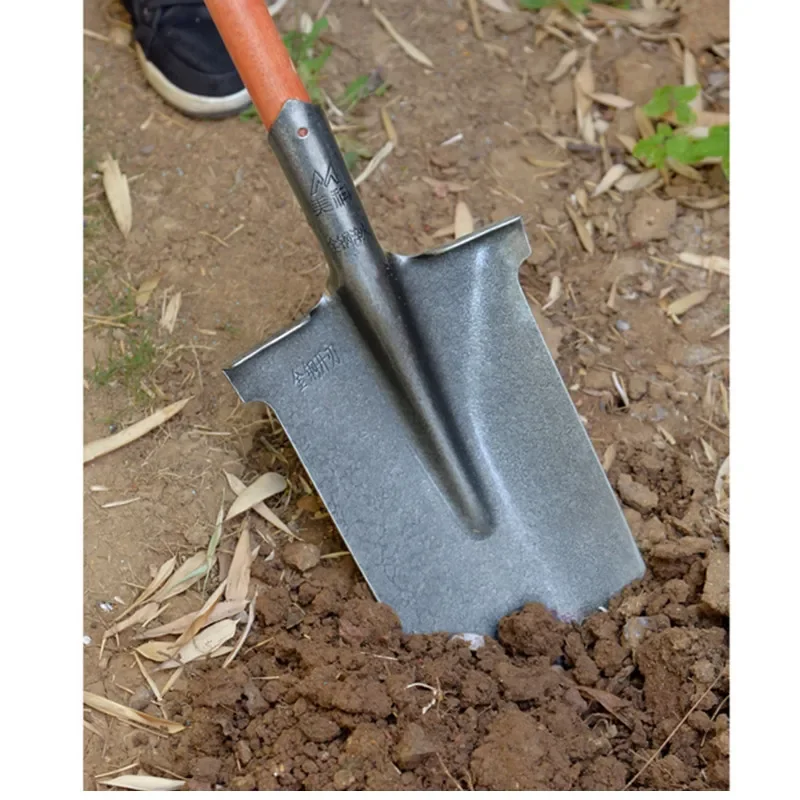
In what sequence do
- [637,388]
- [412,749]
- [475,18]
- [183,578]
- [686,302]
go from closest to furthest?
[412,749]
[183,578]
[637,388]
[686,302]
[475,18]

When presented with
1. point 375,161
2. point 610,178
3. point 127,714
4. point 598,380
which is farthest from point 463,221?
point 127,714

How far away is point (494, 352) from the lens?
6.62 feet

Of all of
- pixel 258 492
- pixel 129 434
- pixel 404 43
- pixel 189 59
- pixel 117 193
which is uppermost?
pixel 189 59

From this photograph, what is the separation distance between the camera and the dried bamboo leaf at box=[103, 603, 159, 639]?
6.34ft

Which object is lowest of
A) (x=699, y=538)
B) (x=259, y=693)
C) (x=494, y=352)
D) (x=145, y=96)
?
(x=699, y=538)

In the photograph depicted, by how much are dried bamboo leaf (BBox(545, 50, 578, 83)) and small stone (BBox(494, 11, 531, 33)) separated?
0.47 ft

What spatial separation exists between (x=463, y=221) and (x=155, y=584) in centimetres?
111

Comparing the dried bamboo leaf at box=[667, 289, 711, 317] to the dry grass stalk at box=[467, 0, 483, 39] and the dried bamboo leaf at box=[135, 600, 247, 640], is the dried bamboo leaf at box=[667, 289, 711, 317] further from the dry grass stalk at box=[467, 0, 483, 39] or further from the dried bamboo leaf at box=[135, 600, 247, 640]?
the dried bamboo leaf at box=[135, 600, 247, 640]

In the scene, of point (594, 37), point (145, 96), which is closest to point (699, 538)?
point (594, 37)

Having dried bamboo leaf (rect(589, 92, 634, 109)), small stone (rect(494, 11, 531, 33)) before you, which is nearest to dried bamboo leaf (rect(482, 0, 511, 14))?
small stone (rect(494, 11, 531, 33))

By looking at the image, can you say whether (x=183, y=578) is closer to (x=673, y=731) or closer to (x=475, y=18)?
(x=673, y=731)

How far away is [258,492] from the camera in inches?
81.8

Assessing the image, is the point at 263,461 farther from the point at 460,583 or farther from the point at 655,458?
the point at 655,458
